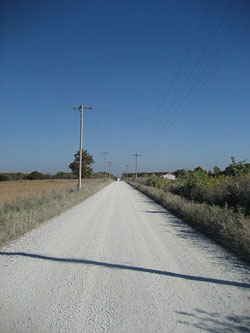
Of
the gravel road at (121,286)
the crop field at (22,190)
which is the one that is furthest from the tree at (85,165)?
the gravel road at (121,286)

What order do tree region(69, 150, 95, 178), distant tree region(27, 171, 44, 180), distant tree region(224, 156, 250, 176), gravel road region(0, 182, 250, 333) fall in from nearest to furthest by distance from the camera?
gravel road region(0, 182, 250, 333)
distant tree region(224, 156, 250, 176)
tree region(69, 150, 95, 178)
distant tree region(27, 171, 44, 180)

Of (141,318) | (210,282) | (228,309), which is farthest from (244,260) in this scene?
(141,318)

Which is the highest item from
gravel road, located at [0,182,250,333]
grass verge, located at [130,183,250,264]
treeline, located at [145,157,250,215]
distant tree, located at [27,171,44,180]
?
distant tree, located at [27,171,44,180]

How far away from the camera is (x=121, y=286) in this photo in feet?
11.0

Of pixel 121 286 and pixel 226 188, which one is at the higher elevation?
pixel 226 188

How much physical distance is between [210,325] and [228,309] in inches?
18.7

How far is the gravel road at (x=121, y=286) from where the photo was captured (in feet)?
8.25

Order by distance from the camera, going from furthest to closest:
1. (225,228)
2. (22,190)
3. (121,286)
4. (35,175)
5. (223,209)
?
(35,175)
(22,190)
(223,209)
(225,228)
(121,286)

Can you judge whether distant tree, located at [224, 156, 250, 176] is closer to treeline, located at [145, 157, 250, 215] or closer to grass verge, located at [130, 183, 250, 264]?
treeline, located at [145, 157, 250, 215]

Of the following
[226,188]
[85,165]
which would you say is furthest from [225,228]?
[85,165]

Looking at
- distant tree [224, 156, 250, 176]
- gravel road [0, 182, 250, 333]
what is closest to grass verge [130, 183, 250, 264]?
gravel road [0, 182, 250, 333]

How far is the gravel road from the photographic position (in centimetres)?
252

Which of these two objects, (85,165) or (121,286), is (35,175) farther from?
(121,286)

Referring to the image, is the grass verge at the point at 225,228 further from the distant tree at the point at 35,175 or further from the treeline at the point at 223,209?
the distant tree at the point at 35,175
